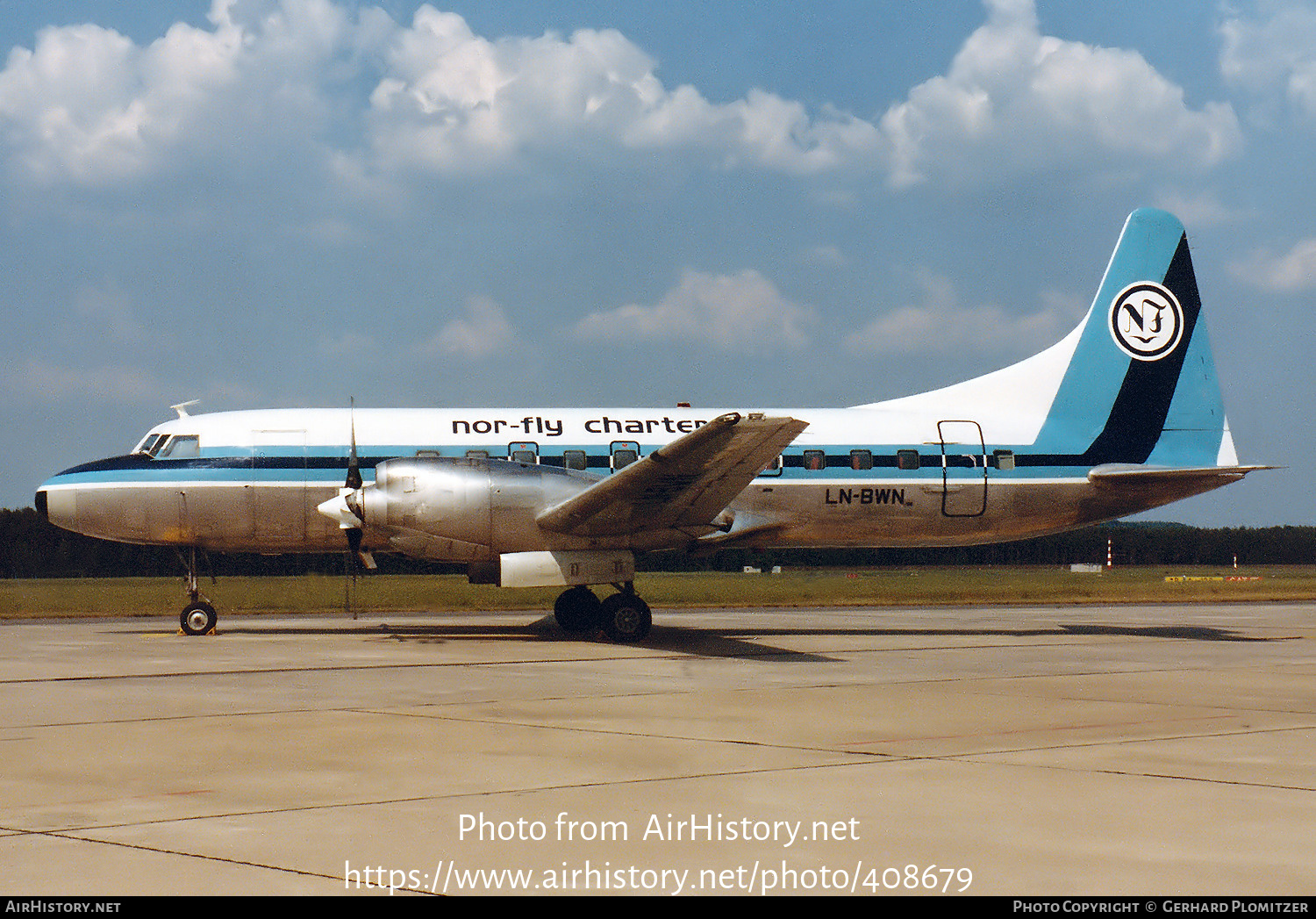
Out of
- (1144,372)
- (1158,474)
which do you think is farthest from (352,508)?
(1144,372)

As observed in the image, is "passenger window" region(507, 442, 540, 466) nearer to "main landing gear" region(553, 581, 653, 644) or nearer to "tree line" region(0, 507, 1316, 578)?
"main landing gear" region(553, 581, 653, 644)

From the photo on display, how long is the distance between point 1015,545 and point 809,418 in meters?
44.6

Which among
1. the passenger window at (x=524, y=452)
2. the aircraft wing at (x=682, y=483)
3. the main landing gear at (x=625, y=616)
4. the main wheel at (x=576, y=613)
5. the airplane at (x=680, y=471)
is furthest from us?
the main wheel at (x=576, y=613)

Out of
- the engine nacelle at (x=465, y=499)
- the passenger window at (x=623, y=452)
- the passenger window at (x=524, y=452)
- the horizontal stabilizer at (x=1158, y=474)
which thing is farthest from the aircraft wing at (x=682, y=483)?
the horizontal stabilizer at (x=1158, y=474)

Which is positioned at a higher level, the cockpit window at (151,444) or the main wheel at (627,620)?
the cockpit window at (151,444)

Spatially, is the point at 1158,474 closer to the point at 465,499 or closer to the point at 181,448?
the point at 465,499

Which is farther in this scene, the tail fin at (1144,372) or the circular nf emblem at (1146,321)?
the circular nf emblem at (1146,321)

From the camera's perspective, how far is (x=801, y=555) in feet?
180

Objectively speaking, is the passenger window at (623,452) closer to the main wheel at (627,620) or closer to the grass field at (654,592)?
the main wheel at (627,620)

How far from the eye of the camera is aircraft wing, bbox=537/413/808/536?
57.2ft

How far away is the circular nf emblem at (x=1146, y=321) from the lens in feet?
80.1

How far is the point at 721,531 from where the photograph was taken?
834 inches

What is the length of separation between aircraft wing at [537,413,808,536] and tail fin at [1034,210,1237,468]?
23.5 feet

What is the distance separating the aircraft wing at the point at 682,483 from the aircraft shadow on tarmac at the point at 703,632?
6.55 feet
